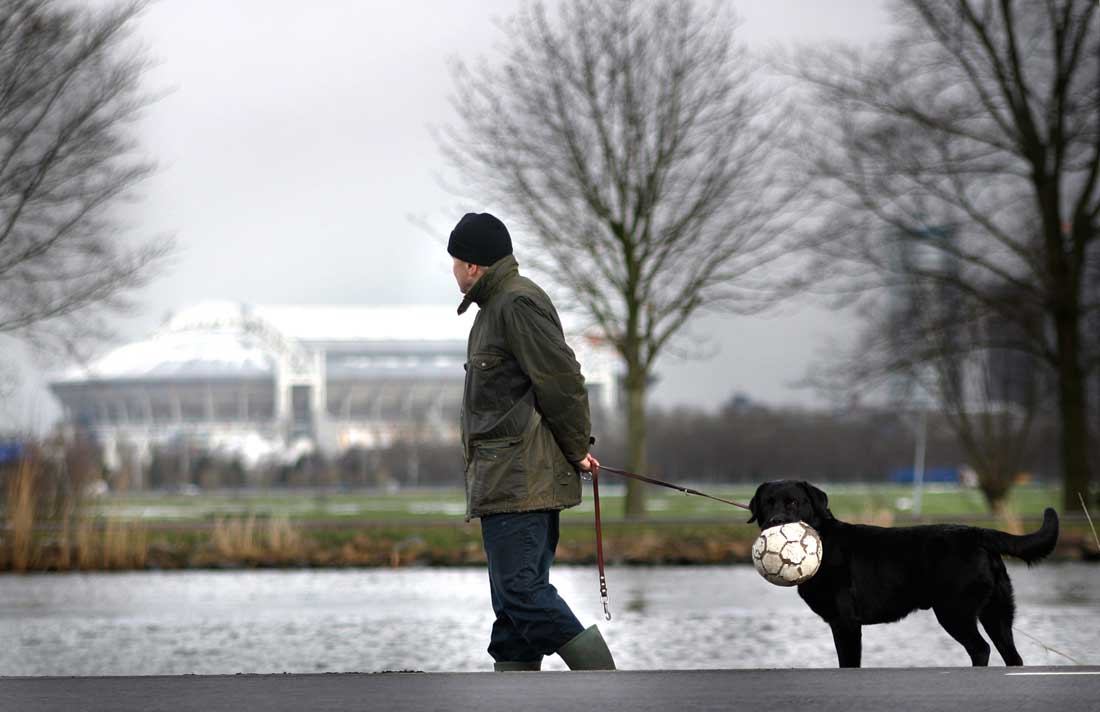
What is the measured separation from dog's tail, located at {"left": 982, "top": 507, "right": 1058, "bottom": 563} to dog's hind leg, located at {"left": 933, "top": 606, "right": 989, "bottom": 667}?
298mm

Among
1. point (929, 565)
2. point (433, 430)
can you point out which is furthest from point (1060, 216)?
point (433, 430)

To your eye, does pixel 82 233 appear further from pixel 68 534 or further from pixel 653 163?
pixel 653 163

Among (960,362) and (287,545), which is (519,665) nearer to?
(287,545)

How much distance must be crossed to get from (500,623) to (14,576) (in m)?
11.3

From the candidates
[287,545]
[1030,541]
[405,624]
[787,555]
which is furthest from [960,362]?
[787,555]

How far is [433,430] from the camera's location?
77125 millimetres

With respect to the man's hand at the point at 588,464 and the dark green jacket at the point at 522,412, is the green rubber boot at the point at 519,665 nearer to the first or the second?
the dark green jacket at the point at 522,412

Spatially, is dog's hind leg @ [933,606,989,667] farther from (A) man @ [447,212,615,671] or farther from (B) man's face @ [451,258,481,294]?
(B) man's face @ [451,258,481,294]

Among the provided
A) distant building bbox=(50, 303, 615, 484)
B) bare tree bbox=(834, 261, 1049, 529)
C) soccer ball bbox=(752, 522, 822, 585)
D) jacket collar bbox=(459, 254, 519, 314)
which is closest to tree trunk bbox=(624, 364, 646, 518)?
bare tree bbox=(834, 261, 1049, 529)

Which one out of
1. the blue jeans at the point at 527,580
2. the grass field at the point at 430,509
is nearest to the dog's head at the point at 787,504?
the blue jeans at the point at 527,580

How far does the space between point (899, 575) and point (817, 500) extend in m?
0.45

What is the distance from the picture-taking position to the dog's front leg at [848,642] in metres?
6.43

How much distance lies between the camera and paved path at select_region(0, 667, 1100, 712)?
5.21 meters

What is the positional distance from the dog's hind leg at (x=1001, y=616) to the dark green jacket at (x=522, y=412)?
1739 mm
